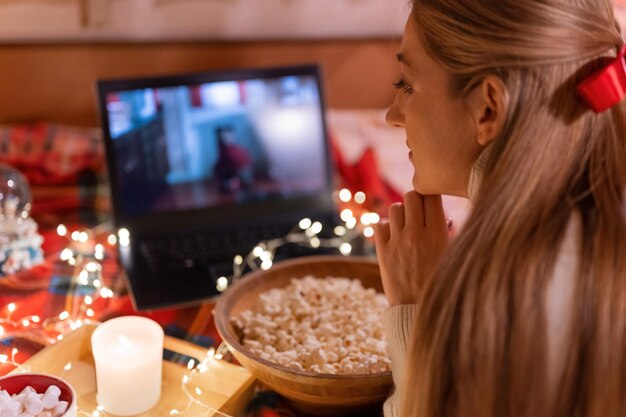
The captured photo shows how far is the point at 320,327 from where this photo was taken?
3.18 feet

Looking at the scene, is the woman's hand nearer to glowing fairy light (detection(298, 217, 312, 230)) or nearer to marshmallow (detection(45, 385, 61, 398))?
marshmallow (detection(45, 385, 61, 398))

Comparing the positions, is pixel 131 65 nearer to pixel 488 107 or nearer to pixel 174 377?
pixel 174 377

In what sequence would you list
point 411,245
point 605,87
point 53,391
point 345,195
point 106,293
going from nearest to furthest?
point 605,87 < point 53,391 < point 411,245 < point 106,293 < point 345,195

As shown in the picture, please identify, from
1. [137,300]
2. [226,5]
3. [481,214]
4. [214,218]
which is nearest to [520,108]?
[481,214]

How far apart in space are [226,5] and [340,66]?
1.08ft

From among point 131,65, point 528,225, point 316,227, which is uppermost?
point 131,65

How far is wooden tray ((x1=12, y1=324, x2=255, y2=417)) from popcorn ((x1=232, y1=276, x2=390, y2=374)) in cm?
5

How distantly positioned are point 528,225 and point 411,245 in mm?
225

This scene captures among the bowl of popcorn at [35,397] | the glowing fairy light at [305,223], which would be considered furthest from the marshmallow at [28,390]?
the glowing fairy light at [305,223]

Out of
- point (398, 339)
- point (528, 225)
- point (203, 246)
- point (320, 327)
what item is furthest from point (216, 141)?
point (528, 225)

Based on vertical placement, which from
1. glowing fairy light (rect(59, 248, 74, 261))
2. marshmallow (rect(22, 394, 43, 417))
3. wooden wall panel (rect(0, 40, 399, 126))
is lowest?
marshmallow (rect(22, 394, 43, 417))

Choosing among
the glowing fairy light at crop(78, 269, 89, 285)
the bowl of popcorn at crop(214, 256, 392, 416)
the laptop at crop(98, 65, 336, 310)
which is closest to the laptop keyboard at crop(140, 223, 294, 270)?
the laptop at crop(98, 65, 336, 310)

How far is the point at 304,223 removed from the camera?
4.64ft

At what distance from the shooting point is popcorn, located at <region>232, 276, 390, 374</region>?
0.90 metres
